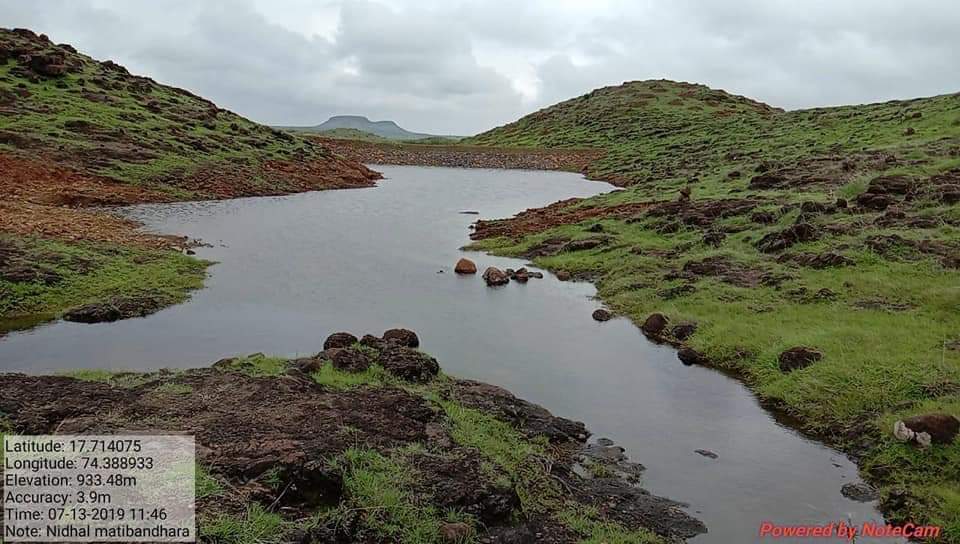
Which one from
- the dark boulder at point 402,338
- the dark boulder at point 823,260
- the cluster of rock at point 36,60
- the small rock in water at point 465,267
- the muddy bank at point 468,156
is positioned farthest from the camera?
the muddy bank at point 468,156

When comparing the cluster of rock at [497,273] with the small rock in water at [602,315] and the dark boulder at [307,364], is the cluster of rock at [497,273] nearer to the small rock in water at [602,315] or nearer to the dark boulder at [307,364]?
the small rock in water at [602,315]

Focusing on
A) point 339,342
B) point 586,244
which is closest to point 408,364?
point 339,342

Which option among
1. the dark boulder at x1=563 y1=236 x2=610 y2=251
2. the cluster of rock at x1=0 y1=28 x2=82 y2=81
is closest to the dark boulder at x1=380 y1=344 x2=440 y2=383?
the dark boulder at x1=563 y1=236 x2=610 y2=251

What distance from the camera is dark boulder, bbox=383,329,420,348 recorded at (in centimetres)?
1586

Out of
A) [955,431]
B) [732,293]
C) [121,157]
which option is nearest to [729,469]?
[955,431]

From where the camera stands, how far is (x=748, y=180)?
37.8m

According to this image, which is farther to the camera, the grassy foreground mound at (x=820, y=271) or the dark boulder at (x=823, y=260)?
the dark boulder at (x=823, y=260)

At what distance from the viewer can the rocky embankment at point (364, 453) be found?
7496mm

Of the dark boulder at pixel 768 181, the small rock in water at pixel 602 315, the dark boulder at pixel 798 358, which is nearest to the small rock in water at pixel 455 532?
the dark boulder at pixel 798 358

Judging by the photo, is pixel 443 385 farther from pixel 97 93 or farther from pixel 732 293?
pixel 97 93

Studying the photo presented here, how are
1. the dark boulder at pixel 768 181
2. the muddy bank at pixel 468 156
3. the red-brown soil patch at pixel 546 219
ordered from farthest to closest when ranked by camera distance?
the muddy bank at pixel 468 156
the red-brown soil patch at pixel 546 219
the dark boulder at pixel 768 181

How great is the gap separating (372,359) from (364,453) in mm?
5218

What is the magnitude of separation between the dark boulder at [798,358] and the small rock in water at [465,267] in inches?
538

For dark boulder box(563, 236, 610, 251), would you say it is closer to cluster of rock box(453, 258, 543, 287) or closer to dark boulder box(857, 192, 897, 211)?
cluster of rock box(453, 258, 543, 287)
